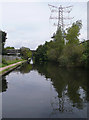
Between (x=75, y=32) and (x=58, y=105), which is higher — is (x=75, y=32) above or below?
above

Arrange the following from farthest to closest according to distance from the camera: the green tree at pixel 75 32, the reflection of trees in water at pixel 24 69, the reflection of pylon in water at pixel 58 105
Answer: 1. the green tree at pixel 75 32
2. the reflection of trees in water at pixel 24 69
3. the reflection of pylon in water at pixel 58 105

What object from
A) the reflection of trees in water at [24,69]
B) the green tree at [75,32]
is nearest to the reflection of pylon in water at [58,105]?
the reflection of trees in water at [24,69]

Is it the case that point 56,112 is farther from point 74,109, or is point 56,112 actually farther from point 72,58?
point 72,58

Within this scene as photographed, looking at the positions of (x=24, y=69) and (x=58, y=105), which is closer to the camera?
(x=58, y=105)

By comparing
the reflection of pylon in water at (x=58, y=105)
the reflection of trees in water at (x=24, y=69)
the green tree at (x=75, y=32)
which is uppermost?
the green tree at (x=75, y=32)

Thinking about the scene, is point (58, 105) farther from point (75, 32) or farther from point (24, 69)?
point (75, 32)

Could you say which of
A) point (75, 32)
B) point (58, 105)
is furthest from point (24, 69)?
point (58, 105)

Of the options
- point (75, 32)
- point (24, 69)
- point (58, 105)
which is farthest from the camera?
point (75, 32)

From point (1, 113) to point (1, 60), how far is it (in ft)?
71.3

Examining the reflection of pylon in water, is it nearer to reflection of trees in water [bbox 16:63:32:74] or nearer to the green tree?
reflection of trees in water [bbox 16:63:32:74]

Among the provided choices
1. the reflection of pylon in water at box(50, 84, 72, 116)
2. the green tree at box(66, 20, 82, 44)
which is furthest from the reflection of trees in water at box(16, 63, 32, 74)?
the reflection of pylon in water at box(50, 84, 72, 116)

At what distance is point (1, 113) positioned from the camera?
16.1 feet

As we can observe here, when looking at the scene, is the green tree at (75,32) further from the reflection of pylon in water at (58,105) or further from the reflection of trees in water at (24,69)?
the reflection of pylon in water at (58,105)

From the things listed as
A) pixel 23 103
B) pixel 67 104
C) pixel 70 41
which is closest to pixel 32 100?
pixel 23 103
